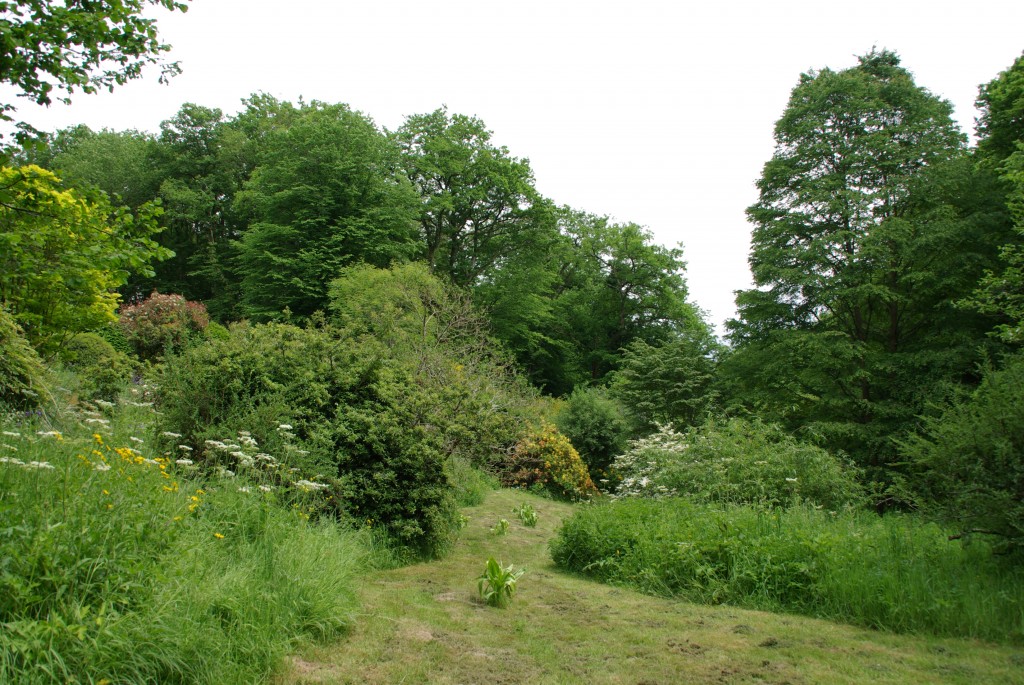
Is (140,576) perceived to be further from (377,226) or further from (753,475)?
(377,226)

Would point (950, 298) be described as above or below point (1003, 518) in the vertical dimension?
above

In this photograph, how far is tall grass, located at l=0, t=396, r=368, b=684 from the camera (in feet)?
10.3

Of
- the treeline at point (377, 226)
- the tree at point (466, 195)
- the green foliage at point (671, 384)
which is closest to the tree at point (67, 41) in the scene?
the treeline at point (377, 226)

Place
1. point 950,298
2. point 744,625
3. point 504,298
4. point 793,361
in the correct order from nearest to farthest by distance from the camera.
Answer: point 744,625, point 950,298, point 793,361, point 504,298

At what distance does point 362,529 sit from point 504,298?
25.5 m

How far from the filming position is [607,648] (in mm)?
4688

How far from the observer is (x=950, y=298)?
16.1 m

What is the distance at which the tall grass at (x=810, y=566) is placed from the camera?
5.07m

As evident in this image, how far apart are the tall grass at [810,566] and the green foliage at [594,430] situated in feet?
40.4

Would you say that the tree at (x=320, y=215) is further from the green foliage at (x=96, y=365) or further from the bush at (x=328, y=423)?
the bush at (x=328, y=423)

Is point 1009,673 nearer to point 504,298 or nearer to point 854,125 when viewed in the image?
point 854,125

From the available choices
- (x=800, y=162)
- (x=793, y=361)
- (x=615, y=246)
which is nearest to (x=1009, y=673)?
(x=793, y=361)

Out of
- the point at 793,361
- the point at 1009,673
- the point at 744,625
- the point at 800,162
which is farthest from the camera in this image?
the point at 800,162

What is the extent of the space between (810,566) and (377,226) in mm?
24389
